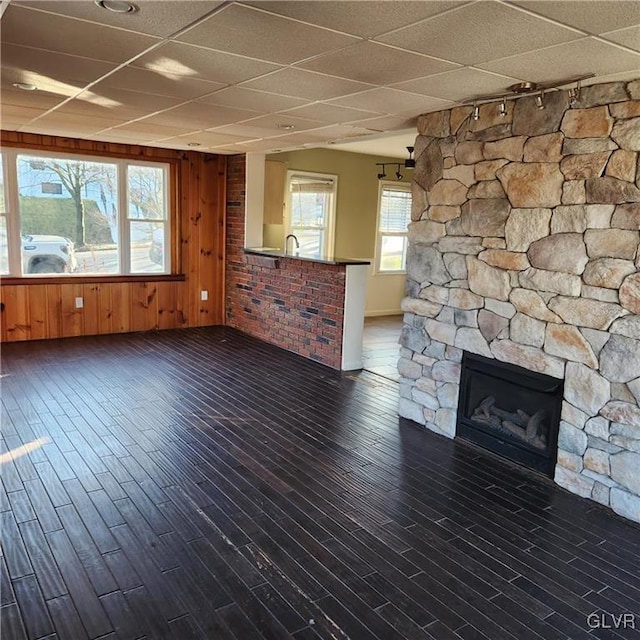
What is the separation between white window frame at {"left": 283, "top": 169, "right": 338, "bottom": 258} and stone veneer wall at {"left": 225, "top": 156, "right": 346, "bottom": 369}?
808 mm

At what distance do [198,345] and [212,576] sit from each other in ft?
14.0

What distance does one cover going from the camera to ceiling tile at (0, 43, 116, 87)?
284 centimetres

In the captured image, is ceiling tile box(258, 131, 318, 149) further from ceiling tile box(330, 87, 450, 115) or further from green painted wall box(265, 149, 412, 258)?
green painted wall box(265, 149, 412, 258)

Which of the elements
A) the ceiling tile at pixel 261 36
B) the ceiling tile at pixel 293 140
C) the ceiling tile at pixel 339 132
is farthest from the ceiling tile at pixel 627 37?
the ceiling tile at pixel 293 140

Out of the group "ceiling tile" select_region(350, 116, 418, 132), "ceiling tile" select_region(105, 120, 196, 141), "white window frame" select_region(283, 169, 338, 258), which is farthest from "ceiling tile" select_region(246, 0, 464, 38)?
"white window frame" select_region(283, 169, 338, 258)

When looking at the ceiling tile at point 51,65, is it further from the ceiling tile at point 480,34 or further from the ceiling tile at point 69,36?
the ceiling tile at point 480,34

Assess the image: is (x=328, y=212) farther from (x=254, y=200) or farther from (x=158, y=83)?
(x=158, y=83)

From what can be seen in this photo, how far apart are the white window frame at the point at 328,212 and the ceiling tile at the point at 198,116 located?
2789 mm

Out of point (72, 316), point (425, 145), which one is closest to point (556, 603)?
point (425, 145)

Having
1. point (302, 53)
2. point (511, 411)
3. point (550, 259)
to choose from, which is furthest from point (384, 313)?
point (302, 53)

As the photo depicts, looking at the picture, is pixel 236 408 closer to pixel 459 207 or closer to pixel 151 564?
pixel 151 564

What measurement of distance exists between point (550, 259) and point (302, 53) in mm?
1820

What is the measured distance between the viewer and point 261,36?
243 cm

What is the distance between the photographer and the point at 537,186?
328 cm
